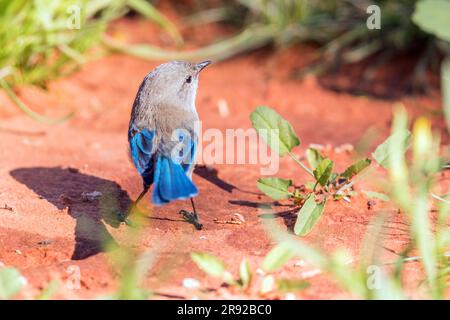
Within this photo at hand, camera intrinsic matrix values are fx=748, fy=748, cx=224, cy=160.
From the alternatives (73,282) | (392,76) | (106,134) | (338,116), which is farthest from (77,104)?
(73,282)

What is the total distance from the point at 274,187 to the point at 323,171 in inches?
11.0

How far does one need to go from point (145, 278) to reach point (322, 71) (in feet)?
15.5

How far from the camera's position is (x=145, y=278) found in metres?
3.12

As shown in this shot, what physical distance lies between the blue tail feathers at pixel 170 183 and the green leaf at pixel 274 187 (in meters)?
0.42

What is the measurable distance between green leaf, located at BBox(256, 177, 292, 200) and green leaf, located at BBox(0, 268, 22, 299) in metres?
1.43

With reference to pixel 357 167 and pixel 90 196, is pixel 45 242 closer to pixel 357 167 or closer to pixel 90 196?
pixel 90 196

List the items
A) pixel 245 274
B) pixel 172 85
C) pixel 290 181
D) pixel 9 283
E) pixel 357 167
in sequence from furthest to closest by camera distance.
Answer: pixel 172 85 < pixel 290 181 < pixel 357 167 < pixel 245 274 < pixel 9 283

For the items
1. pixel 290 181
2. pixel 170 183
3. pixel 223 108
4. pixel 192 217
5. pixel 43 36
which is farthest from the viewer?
pixel 223 108

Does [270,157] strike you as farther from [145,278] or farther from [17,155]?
[145,278]

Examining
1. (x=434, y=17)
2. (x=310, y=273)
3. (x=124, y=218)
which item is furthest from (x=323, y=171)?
(x=434, y=17)

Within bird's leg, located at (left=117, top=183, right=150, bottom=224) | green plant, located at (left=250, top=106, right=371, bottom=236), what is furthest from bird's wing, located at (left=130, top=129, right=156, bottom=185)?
green plant, located at (left=250, top=106, right=371, bottom=236)

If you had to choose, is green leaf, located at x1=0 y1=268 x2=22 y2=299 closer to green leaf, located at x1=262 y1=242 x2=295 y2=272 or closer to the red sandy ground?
the red sandy ground

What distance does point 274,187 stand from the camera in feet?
12.9

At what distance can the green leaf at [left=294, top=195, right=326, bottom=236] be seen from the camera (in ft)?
11.9
